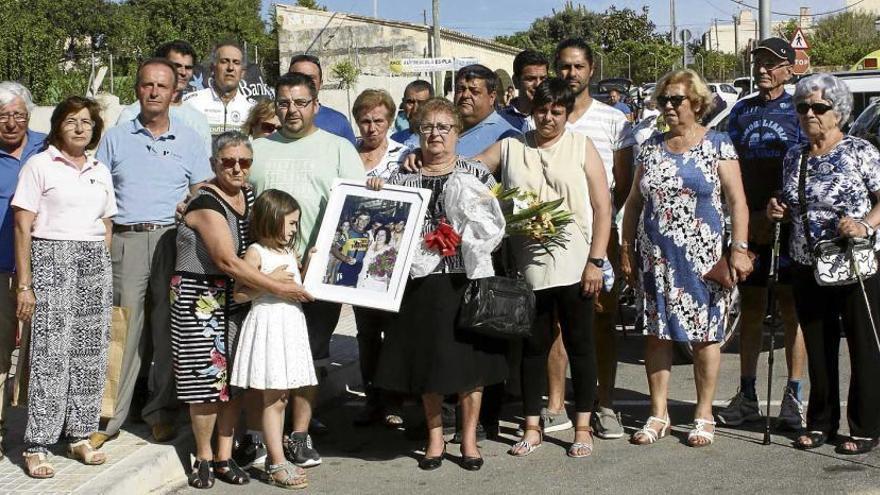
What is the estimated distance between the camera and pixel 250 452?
6.27 metres

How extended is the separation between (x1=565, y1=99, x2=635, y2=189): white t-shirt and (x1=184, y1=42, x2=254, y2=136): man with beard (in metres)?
2.38

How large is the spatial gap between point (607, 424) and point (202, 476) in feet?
7.99

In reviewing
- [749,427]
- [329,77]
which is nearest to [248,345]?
[749,427]

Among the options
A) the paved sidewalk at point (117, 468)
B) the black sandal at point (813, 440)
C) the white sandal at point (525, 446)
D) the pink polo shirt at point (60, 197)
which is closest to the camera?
the paved sidewalk at point (117, 468)

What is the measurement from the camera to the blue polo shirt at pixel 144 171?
20.6 feet

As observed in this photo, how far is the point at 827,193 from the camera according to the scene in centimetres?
618

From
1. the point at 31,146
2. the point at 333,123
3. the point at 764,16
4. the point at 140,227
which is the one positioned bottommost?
the point at 140,227

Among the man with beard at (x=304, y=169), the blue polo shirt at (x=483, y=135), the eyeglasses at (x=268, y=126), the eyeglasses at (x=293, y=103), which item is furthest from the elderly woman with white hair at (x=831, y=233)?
the eyeglasses at (x=268, y=126)

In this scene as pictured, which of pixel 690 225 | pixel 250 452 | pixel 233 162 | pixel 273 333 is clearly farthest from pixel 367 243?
pixel 690 225

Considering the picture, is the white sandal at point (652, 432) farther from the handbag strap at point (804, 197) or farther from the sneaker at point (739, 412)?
the handbag strap at point (804, 197)

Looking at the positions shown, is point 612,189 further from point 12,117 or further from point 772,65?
point 12,117

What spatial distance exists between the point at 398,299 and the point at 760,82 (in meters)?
2.83

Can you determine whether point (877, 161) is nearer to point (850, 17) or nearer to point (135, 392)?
point (135, 392)

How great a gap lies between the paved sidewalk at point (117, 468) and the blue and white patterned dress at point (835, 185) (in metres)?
3.69
